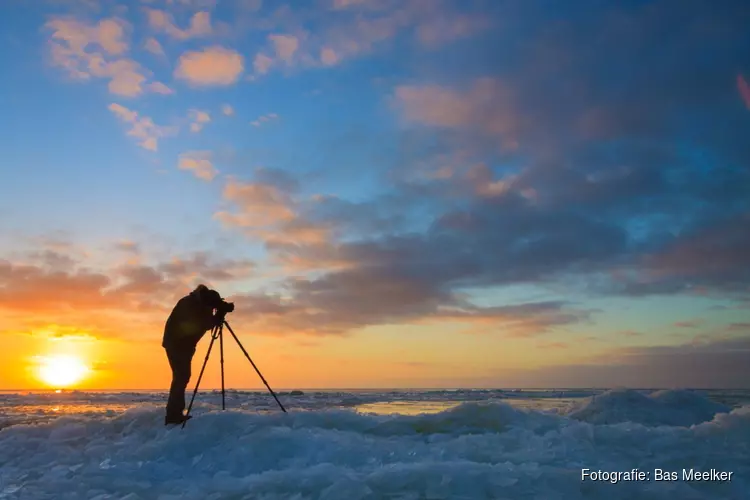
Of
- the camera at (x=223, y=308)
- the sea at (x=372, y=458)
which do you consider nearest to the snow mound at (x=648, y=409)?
the sea at (x=372, y=458)

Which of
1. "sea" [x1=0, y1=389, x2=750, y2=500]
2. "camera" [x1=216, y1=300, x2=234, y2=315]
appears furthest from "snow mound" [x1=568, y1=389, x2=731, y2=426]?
"camera" [x1=216, y1=300, x2=234, y2=315]

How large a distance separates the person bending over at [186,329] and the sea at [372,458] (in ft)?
2.87

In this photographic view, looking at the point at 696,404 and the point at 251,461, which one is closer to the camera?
the point at 251,461

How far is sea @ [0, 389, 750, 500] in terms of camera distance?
5.39 meters

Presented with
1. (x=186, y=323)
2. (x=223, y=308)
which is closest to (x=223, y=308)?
(x=223, y=308)

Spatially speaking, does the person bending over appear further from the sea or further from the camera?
the sea

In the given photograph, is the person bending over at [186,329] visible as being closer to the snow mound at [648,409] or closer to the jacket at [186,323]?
the jacket at [186,323]

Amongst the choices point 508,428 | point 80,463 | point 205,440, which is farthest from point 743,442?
point 80,463

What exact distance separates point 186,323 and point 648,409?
10604mm

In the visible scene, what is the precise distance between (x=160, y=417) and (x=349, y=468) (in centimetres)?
515

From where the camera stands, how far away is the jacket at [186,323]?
10.3 meters

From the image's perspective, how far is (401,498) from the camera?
16.6ft

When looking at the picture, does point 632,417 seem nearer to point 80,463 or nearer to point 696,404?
point 696,404

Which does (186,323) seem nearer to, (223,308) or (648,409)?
(223,308)
